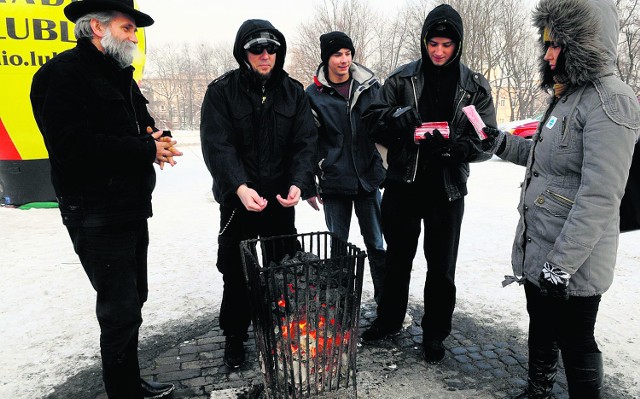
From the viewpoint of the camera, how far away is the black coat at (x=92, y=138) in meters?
2.17

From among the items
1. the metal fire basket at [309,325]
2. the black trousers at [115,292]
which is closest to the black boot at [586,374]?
the metal fire basket at [309,325]

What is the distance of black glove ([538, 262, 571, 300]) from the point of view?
2.00 m

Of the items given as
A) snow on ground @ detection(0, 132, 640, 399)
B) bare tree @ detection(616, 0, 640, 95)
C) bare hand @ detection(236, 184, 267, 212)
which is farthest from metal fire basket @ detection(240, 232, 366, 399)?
bare tree @ detection(616, 0, 640, 95)

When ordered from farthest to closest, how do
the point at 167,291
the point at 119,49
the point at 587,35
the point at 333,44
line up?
1. the point at 167,291
2. the point at 333,44
3. the point at 119,49
4. the point at 587,35

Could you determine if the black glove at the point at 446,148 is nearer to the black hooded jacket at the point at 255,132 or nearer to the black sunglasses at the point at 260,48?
the black hooded jacket at the point at 255,132

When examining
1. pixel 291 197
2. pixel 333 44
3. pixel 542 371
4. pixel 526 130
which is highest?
pixel 333 44

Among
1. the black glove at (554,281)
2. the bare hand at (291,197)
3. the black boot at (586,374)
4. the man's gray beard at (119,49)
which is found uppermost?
the man's gray beard at (119,49)

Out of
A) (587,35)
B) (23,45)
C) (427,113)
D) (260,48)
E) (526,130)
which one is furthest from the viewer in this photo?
(526,130)

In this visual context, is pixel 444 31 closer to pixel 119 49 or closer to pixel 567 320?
pixel 567 320

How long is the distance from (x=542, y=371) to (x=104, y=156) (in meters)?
2.69

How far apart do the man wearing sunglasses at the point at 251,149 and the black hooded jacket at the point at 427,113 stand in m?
0.52

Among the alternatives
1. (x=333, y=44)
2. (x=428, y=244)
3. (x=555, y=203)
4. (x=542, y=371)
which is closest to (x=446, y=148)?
(x=428, y=244)

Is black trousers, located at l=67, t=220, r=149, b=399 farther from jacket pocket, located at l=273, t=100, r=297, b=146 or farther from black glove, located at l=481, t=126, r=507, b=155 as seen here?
black glove, located at l=481, t=126, r=507, b=155

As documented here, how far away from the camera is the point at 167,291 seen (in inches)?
173
